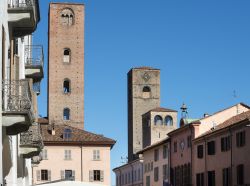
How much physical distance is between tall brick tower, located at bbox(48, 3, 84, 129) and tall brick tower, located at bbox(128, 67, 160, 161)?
3501 cm

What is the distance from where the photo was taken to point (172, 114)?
124 meters

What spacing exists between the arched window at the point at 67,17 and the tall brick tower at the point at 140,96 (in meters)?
35.2

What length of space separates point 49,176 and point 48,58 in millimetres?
22793

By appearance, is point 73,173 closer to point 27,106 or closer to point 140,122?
point 140,122

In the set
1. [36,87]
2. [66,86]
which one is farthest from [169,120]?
[36,87]

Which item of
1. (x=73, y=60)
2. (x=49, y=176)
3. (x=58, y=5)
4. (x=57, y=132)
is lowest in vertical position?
(x=49, y=176)

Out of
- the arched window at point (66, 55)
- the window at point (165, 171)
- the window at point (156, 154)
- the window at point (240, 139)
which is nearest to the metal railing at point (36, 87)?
the window at point (240, 139)

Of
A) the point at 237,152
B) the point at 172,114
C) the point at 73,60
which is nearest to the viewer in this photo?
the point at 237,152

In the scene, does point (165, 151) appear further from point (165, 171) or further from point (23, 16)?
point (23, 16)

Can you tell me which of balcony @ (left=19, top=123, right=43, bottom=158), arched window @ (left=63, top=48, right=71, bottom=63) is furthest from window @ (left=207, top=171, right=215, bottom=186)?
arched window @ (left=63, top=48, right=71, bottom=63)

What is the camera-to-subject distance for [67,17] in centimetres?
9912

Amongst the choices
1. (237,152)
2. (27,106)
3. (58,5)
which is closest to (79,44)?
(58,5)

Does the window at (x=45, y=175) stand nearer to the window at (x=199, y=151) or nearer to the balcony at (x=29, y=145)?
the window at (x=199, y=151)

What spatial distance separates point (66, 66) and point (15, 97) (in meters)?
80.1
